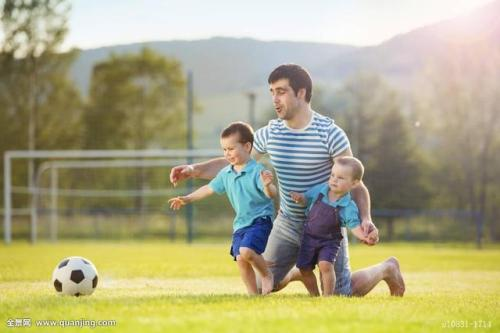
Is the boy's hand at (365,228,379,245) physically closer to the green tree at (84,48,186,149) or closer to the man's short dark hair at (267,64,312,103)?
the man's short dark hair at (267,64,312,103)

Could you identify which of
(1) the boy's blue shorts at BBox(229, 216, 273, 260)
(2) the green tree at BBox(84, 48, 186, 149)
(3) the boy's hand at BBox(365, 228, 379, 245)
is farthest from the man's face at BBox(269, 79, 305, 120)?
(2) the green tree at BBox(84, 48, 186, 149)

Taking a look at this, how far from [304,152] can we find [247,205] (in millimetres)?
547

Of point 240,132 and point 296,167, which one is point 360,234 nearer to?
point 296,167

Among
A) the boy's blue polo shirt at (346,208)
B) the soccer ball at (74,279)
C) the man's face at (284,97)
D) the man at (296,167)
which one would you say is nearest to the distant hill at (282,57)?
the man at (296,167)

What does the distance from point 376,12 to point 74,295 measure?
50.9 ft

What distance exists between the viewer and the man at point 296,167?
6168 mm

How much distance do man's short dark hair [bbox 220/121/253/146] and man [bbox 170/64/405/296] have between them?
21 centimetres

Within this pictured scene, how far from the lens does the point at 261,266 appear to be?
612cm

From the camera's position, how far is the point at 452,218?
87.6 feet

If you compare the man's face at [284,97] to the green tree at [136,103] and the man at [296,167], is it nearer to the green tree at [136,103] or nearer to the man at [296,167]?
the man at [296,167]

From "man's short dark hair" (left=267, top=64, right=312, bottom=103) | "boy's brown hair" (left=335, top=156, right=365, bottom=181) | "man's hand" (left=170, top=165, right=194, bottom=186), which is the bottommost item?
"man's hand" (left=170, top=165, right=194, bottom=186)

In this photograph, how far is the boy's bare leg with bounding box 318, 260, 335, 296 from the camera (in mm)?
5988

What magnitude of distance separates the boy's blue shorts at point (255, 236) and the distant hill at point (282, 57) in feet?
61.0

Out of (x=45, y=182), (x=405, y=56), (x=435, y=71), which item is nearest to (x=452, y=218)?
(x=435, y=71)
